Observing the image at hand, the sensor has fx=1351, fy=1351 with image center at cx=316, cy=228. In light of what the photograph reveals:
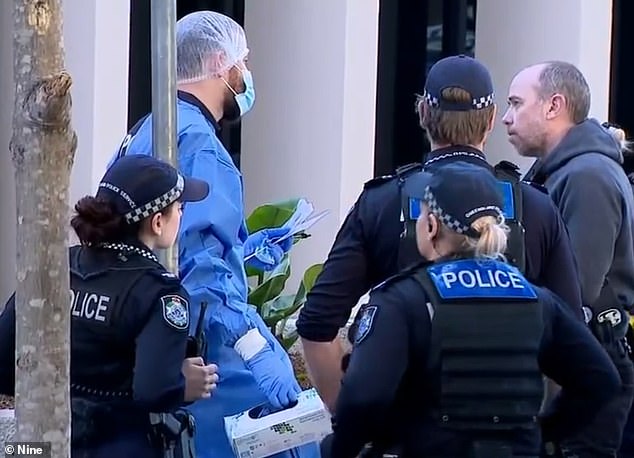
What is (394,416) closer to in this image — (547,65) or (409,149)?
(547,65)

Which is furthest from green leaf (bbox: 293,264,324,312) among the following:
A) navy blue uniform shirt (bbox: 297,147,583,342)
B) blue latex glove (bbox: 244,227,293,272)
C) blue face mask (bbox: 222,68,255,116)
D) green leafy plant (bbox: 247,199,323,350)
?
navy blue uniform shirt (bbox: 297,147,583,342)

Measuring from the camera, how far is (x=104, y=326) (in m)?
3.33

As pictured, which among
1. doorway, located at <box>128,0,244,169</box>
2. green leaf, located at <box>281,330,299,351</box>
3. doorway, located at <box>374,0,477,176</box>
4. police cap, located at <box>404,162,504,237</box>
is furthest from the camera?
doorway, located at <box>374,0,477,176</box>

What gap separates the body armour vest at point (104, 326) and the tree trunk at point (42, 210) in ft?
1.47

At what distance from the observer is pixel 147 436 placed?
3.47 m

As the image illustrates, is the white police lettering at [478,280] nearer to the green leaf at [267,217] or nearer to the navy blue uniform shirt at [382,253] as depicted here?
the navy blue uniform shirt at [382,253]

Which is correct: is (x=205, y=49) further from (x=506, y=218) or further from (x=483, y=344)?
(x=483, y=344)

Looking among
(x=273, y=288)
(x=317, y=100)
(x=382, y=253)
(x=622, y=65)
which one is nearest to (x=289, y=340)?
(x=273, y=288)

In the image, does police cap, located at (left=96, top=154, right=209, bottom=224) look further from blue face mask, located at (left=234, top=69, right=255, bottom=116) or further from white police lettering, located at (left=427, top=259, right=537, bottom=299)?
blue face mask, located at (left=234, top=69, right=255, bottom=116)

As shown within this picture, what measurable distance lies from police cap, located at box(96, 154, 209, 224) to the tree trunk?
25.4 inches

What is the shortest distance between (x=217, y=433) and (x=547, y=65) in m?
1.70

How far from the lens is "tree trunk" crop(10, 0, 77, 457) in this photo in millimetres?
2758

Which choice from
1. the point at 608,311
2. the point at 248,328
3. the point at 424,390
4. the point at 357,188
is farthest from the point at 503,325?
the point at 357,188

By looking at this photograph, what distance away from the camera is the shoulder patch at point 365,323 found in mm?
3020
